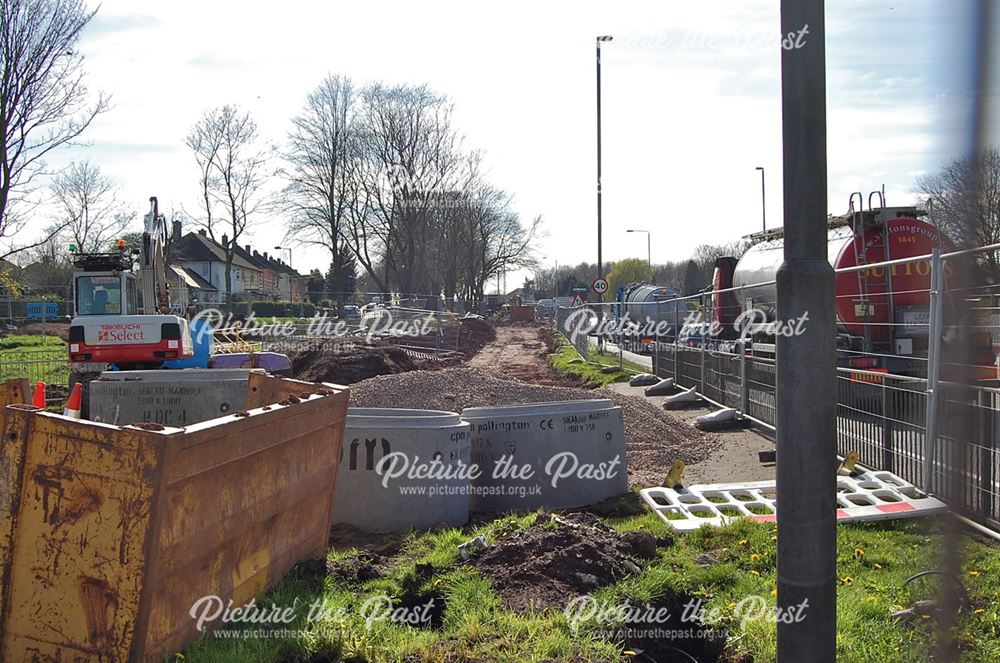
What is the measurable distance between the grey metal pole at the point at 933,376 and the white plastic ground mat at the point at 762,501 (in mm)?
262

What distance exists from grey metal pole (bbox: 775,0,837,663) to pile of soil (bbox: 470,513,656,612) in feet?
7.56

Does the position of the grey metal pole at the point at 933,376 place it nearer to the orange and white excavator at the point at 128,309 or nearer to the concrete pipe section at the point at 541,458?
the concrete pipe section at the point at 541,458

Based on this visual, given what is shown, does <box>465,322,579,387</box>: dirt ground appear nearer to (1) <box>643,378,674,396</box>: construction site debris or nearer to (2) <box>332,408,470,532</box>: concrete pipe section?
(1) <box>643,378,674,396</box>: construction site debris

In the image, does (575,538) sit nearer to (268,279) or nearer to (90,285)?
(90,285)

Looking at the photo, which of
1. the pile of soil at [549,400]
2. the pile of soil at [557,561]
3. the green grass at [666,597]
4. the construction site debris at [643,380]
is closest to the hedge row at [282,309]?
the construction site debris at [643,380]

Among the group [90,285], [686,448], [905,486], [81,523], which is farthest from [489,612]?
[90,285]

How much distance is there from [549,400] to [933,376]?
317 inches

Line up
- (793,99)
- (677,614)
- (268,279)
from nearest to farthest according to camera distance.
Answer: (793,99) → (677,614) → (268,279)

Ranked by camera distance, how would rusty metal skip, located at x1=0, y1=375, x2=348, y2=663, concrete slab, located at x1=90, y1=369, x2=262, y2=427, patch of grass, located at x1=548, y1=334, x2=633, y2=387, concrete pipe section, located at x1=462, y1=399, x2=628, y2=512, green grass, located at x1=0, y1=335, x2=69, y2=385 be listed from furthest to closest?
1. patch of grass, located at x1=548, y1=334, x2=633, y2=387
2. green grass, located at x1=0, y1=335, x2=69, y2=385
3. concrete slab, located at x1=90, y1=369, x2=262, y2=427
4. concrete pipe section, located at x1=462, y1=399, x2=628, y2=512
5. rusty metal skip, located at x1=0, y1=375, x2=348, y2=663

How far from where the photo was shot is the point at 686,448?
34.4 feet

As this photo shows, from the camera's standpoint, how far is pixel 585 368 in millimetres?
24312

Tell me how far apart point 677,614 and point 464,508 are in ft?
8.51

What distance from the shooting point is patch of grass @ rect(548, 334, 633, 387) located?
21.0 metres

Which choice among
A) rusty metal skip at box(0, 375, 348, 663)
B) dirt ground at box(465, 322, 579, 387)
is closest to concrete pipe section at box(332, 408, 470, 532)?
rusty metal skip at box(0, 375, 348, 663)
